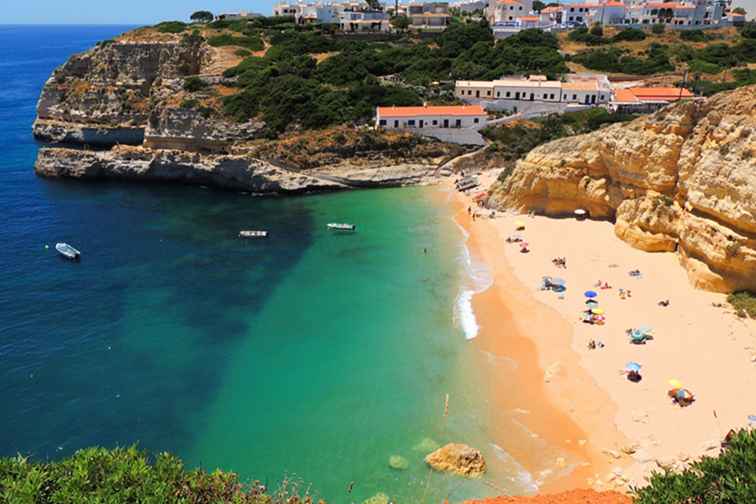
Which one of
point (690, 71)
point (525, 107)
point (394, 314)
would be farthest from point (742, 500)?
point (690, 71)

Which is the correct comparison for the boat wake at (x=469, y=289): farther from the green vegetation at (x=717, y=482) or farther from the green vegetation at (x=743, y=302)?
the green vegetation at (x=717, y=482)

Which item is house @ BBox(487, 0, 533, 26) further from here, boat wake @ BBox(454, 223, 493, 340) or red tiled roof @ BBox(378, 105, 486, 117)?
boat wake @ BBox(454, 223, 493, 340)

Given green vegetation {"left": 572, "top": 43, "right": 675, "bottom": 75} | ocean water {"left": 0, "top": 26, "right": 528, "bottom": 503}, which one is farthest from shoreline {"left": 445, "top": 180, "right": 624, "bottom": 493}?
green vegetation {"left": 572, "top": 43, "right": 675, "bottom": 75}

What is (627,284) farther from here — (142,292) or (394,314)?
(142,292)

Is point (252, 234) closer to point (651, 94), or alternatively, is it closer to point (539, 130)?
point (539, 130)

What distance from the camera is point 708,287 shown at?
2794cm

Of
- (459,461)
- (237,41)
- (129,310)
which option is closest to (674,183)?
(459,461)

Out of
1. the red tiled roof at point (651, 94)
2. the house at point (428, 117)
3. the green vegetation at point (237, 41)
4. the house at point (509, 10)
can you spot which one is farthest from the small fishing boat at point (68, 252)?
the house at point (509, 10)

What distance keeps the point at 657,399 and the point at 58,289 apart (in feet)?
104

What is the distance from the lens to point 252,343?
26.5 m

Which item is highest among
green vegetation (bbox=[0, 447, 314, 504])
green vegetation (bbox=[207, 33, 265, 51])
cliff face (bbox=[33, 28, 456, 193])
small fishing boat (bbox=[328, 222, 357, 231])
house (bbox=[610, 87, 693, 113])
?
green vegetation (bbox=[207, 33, 265, 51])

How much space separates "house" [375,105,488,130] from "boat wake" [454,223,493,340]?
2005 centimetres

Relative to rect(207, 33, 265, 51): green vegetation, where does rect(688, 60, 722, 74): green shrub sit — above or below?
below

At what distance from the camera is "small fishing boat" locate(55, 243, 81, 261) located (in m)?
35.5
